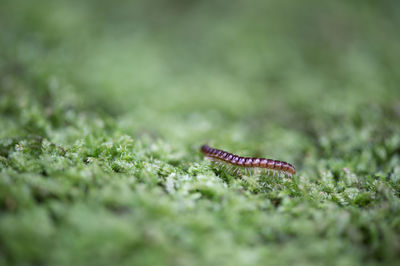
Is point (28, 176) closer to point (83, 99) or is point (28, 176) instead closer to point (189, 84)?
point (83, 99)

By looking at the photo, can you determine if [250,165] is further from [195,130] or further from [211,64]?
[211,64]

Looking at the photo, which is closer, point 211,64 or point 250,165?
point 250,165

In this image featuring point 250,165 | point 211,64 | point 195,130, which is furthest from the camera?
point 211,64

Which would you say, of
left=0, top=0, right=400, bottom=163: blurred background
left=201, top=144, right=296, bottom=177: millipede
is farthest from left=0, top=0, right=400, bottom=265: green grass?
left=201, top=144, right=296, bottom=177: millipede

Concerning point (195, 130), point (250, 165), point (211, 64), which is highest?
point (211, 64)

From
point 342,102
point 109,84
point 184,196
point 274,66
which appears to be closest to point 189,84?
point 109,84

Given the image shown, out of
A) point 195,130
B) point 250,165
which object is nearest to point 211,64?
point 195,130

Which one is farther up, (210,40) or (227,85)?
(210,40)
